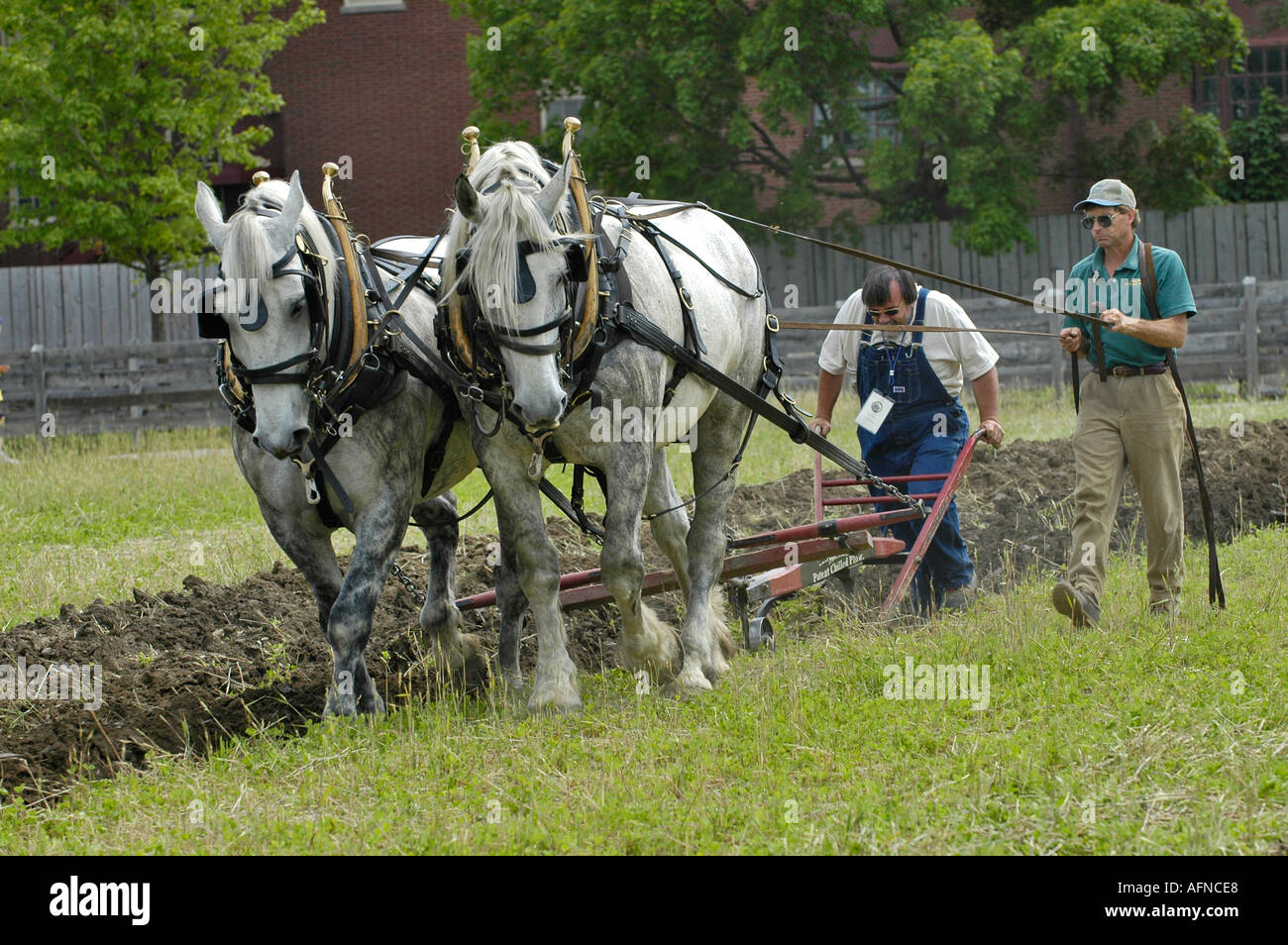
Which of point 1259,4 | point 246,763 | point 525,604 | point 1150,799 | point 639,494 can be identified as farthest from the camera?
point 1259,4

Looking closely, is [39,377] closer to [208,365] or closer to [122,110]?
[208,365]

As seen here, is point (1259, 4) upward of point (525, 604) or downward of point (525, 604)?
upward

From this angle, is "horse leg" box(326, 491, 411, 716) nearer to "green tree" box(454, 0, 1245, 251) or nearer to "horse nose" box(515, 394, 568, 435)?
"horse nose" box(515, 394, 568, 435)

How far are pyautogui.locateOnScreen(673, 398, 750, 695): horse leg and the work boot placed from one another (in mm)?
1564

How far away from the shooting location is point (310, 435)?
5273 millimetres

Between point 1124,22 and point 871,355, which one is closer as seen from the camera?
point 871,355

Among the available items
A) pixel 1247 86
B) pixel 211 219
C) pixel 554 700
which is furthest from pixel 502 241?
pixel 1247 86

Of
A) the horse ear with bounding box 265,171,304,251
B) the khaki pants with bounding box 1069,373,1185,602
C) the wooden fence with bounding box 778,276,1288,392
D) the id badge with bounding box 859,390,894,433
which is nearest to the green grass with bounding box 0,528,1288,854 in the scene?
the khaki pants with bounding box 1069,373,1185,602

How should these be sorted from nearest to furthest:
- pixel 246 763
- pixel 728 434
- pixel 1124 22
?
pixel 246 763 < pixel 728 434 < pixel 1124 22

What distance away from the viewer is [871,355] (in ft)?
27.7

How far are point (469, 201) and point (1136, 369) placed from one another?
3.54m

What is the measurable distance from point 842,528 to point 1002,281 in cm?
1772
